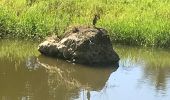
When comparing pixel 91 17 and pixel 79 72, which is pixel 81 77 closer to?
pixel 79 72

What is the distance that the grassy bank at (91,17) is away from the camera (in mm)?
14273

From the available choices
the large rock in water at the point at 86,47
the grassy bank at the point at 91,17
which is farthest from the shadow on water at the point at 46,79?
the grassy bank at the point at 91,17

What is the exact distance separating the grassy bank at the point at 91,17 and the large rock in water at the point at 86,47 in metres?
1.56

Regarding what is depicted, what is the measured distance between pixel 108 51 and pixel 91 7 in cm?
511

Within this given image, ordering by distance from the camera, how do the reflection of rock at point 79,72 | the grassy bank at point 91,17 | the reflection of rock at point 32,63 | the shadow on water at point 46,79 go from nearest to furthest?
1. the shadow on water at point 46,79
2. the reflection of rock at point 79,72
3. the reflection of rock at point 32,63
4. the grassy bank at point 91,17

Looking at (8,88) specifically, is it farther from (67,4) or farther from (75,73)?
(67,4)

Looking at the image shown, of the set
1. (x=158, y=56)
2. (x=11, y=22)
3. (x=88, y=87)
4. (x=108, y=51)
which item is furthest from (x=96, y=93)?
(x=11, y=22)

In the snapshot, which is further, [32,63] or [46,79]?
[32,63]

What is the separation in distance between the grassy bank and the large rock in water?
1557 mm

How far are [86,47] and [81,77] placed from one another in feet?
3.79

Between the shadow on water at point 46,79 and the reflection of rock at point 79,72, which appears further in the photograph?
the reflection of rock at point 79,72

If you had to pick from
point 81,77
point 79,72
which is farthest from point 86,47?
point 81,77

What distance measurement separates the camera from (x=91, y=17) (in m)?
16.0

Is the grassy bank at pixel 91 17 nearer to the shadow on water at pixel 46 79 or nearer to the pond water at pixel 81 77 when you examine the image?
the pond water at pixel 81 77
